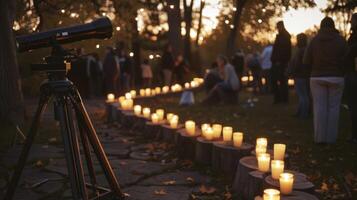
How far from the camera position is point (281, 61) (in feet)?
39.0

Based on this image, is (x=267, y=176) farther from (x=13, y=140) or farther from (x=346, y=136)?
(x=13, y=140)

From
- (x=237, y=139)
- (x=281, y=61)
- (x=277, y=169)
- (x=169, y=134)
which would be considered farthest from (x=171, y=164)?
(x=281, y=61)

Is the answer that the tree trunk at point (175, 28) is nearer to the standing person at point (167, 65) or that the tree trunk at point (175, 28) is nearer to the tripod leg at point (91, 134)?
the standing person at point (167, 65)

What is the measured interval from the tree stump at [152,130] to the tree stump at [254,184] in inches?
135

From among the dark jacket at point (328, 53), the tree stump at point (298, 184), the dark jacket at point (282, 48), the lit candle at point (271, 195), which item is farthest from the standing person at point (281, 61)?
the lit candle at point (271, 195)

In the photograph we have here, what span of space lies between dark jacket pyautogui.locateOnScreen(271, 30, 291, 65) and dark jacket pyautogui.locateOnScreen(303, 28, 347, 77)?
391 centimetres

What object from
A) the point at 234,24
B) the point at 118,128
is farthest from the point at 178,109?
the point at 234,24

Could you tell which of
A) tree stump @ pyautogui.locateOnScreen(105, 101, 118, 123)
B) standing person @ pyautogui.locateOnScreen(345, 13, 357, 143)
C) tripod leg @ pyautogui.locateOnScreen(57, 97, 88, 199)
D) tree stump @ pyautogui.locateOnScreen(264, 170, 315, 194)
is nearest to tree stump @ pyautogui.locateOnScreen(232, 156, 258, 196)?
tree stump @ pyautogui.locateOnScreen(264, 170, 315, 194)

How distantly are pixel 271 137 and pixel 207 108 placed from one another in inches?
170

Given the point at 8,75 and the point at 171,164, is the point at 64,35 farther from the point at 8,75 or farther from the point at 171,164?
the point at 8,75

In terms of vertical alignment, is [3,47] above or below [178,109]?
above

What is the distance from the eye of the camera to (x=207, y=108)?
12172 mm

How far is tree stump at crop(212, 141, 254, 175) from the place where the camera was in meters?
5.57

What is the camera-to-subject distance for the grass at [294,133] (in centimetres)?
538
